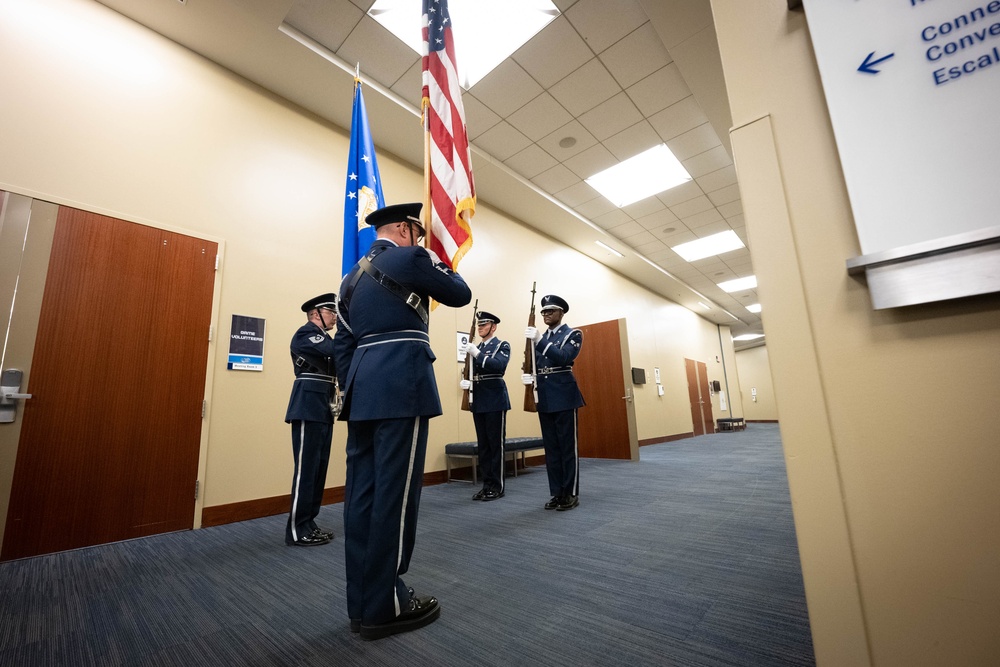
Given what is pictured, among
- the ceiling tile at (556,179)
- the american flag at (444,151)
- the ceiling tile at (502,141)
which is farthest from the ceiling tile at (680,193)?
the american flag at (444,151)

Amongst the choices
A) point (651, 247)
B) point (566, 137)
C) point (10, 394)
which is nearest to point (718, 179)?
point (651, 247)

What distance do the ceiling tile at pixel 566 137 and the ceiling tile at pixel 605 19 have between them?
3.20 feet

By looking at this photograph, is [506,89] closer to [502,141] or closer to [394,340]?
[502,141]

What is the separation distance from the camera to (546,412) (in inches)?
126

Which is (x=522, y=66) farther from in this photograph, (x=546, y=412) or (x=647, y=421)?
(x=647, y=421)

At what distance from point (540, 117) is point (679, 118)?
58.5 inches

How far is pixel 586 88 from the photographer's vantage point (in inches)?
156

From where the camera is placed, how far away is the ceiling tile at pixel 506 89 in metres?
3.72

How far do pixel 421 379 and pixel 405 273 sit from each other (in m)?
0.39

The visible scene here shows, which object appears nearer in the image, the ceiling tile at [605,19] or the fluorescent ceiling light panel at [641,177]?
the ceiling tile at [605,19]

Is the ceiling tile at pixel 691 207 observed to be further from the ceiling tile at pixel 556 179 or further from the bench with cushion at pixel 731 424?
the bench with cushion at pixel 731 424

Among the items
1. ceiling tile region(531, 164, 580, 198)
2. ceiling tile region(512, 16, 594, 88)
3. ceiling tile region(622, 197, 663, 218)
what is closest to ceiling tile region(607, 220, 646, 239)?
ceiling tile region(622, 197, 663, 218)

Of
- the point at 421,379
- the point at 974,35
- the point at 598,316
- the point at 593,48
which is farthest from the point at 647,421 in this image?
the point at 974,35

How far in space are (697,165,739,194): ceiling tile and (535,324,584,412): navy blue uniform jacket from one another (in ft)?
12.0
